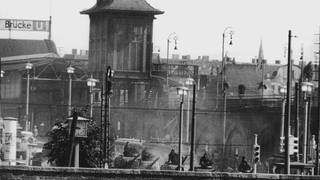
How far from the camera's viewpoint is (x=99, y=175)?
84.4 ft

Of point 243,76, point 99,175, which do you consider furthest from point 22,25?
point 99,175

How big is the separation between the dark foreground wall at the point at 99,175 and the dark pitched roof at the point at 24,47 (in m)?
86.7

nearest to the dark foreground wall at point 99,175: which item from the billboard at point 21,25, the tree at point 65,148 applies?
the tree at point 65,148

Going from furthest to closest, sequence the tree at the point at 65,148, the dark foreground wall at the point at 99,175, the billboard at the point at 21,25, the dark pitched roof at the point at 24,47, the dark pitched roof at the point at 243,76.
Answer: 1. the dark pitched roof at the point at 24,47
2. the dark pitched roof at the point at 243,76
3. the billboard at the point at 21,25
4. the tree at the point at 65,148
5. the dark foreground wall at the point at 99,175

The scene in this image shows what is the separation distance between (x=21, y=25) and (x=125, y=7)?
15749 mm

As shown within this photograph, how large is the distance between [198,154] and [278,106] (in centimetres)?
905

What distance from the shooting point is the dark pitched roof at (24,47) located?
112625 millimetres

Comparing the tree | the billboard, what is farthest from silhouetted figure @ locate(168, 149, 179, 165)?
the billboard

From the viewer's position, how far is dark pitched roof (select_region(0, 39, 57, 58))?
112625mm

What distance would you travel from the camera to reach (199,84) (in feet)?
321

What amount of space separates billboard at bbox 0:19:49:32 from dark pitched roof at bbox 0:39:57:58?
2504 cm

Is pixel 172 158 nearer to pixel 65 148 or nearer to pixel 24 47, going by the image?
pixel 65 148

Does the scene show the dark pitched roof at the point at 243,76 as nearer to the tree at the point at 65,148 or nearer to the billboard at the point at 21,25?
the billboard at the point at 21,25

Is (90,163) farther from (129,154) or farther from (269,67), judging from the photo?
(269,67)
